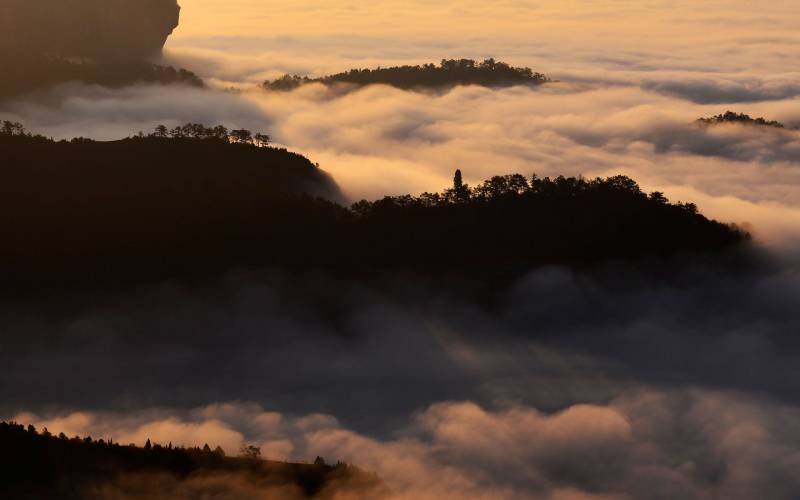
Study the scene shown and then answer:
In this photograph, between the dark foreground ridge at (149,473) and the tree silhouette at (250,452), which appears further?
the tree silhouette at (250,452)

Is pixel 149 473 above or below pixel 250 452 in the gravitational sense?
below

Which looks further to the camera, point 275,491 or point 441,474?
point 441,474

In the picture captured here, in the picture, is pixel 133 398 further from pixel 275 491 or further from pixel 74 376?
pixel 275 491

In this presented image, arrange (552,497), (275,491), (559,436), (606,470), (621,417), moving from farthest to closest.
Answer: (621,417), (559,436), (606,470), (552,497), (275,491)

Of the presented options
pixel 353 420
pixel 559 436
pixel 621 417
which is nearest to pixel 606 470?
pixel 559 436

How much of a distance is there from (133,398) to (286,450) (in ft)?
141

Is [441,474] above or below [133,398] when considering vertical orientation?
below

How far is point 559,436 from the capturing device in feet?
584

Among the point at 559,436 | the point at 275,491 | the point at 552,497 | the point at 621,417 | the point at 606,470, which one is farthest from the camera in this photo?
the point at 621,417

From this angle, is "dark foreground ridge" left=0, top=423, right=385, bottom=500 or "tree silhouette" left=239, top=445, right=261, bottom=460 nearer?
"dark foreground ridge" left=0, top=423, right=385, bottom=500

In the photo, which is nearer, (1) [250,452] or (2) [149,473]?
(2) [149,473]

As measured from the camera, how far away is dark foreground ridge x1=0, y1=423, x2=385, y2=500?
128625 mm

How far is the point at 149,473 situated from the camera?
446 feet

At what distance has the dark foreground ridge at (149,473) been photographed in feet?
422
